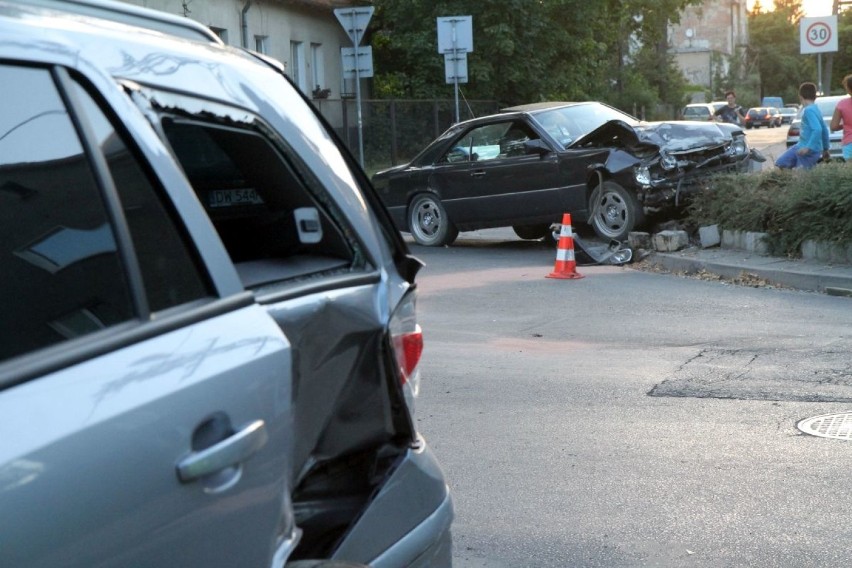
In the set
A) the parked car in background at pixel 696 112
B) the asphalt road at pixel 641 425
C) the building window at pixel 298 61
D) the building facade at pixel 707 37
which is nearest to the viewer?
the asphalt road at pixel 641 425

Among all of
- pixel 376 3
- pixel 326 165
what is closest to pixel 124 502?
pixel 326 165

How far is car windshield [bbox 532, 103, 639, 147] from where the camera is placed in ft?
51.5

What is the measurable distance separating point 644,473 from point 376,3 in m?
34.0

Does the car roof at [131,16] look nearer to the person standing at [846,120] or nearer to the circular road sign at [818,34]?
the person standing at [846,120]

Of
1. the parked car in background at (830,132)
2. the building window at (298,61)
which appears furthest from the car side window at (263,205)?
the building window at (298,61)

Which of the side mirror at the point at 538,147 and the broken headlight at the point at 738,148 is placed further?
the side mirror at the point at 538,147

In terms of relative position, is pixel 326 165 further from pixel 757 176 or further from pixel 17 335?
pixel 757 176

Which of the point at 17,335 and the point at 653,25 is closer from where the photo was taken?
the point at 17,335

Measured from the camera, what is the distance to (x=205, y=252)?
2.54 metres

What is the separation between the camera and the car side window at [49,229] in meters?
2.30

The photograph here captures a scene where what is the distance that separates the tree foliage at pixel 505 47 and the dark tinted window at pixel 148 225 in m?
34.6

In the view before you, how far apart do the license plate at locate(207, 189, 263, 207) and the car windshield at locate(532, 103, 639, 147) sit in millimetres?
12427

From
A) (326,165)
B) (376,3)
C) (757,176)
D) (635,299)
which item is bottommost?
(635,299)

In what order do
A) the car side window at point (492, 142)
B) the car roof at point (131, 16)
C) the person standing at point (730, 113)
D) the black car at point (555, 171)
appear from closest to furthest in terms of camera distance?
the car roof at point (131, 16), the black car at point (555, 171), the car side window at point (492, 142), the person standing at point (730, 113)
